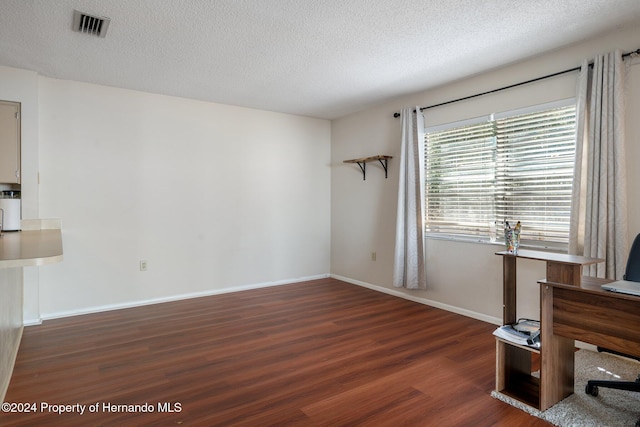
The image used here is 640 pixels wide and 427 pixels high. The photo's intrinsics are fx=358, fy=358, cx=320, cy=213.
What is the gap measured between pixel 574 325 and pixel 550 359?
0.80ft

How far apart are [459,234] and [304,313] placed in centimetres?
188

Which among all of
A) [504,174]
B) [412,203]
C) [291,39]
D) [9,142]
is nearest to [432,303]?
[412,203]

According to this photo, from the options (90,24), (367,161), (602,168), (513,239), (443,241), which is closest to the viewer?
(513,239)

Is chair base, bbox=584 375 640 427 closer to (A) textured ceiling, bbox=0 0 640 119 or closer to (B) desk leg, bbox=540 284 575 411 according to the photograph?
(B) desk leg, bbox=540 284 575 411

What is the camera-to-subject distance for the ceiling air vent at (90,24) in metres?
2.45

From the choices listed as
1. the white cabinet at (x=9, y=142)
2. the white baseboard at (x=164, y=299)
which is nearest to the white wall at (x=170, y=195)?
the white baseboard at (x=164, y=299)

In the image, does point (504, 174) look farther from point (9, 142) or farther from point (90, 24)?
point (9, 142)

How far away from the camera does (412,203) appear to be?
13.6ft

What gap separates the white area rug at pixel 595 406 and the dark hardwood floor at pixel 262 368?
11 centimetres

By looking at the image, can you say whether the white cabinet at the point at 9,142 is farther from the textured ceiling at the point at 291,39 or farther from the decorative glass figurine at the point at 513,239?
the decorative glass figurine at the point at 513,239

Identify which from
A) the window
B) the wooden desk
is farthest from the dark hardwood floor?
the window

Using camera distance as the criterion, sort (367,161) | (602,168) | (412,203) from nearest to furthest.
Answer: (602,168) < (412,203) < (367,161)

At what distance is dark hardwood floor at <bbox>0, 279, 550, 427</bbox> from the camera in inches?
79.2

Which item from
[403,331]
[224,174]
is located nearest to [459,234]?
[403,331]
